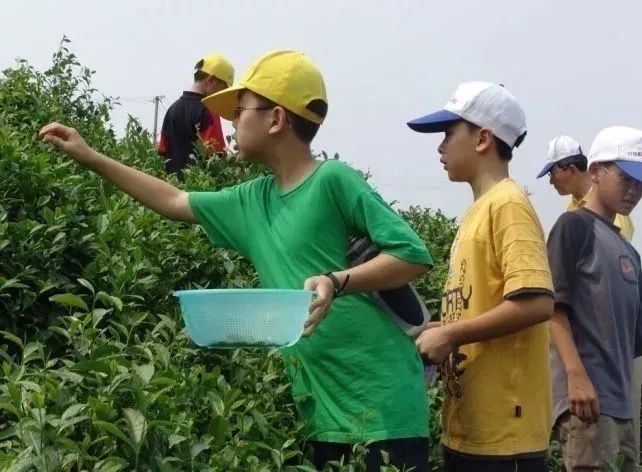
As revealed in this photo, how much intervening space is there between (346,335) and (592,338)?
1406mm

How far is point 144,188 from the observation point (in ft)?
9.84

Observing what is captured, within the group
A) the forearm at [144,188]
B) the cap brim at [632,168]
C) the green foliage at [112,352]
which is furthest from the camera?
the cap brim at [632,168]

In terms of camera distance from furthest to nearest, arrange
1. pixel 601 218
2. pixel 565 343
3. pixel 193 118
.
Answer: pixel 193 118 < pixel 601 218 < pixel 565 343

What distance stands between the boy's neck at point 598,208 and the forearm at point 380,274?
1590 millimetres

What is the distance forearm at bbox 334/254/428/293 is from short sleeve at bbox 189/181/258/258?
1.56ft

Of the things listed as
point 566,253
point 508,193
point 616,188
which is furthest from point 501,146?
point 616,188

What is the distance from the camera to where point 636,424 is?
3.81 metres

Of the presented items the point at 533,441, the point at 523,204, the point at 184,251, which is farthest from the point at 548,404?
the point at 184,251

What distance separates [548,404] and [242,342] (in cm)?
108

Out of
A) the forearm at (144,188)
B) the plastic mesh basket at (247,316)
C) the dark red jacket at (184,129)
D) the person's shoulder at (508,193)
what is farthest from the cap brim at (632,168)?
the dark red jacket at (184,129)

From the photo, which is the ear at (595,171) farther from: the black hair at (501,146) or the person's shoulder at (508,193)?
the person's shoulder at (508,193)

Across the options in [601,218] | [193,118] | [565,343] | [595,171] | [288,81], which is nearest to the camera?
[288,81]

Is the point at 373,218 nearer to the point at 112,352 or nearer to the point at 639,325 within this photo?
the point at 112,352

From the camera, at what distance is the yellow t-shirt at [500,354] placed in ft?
9.23
